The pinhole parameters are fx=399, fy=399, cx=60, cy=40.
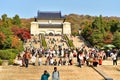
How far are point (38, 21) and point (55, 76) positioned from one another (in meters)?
91.0

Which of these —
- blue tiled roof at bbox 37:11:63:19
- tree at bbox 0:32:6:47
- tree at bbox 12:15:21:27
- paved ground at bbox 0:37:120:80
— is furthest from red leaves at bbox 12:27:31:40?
paved ground at bbox 0:37:120:80

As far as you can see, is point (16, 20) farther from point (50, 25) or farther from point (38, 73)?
point (38, 73)

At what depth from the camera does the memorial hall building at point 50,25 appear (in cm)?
9906

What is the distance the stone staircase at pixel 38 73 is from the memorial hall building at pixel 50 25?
73029 millimetres

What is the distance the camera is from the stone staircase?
21.3 m

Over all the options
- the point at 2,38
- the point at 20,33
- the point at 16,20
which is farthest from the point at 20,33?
the point at 2,38

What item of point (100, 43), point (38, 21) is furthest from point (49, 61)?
point (38, 21)

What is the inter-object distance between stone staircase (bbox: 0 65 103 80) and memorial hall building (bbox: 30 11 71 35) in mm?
73029

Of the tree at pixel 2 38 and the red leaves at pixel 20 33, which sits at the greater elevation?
the red leaves at pixel 20 33

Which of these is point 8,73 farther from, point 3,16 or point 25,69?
point 3,16

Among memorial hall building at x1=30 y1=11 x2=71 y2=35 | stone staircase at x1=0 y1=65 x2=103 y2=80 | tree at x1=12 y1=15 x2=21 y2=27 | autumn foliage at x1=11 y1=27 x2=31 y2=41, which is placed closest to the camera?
stone staircase at x1=0 y1=65 x2=103 y2=80

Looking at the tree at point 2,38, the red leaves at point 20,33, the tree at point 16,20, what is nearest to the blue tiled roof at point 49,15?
the tree at point 16,20

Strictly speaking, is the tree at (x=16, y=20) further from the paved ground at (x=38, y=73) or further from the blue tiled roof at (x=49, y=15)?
the paved ground at (x=38, y=73)

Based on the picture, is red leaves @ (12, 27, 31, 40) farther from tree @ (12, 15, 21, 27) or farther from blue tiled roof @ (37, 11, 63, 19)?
blue tiled roof @ (37, 11, 63, 19)
